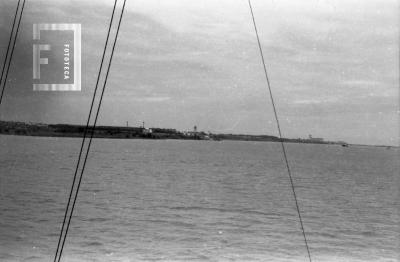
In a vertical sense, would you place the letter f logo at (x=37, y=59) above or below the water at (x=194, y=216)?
above

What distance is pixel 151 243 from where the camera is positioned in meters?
19.4

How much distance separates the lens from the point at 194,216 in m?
29.2

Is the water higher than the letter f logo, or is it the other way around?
the letter f logo

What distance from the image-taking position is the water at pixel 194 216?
18312 mm

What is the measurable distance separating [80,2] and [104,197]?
16.9 m

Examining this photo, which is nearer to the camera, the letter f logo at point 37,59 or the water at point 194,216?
the letter f logo at point 37,59

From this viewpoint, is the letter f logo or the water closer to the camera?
the letter f logo

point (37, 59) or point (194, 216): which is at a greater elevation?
point (37, 59)

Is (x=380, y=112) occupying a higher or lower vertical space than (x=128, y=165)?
higher

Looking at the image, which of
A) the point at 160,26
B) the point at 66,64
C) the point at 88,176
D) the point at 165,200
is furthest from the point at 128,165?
the point at 66,64

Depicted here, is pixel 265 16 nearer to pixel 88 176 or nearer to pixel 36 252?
pixel 88 176

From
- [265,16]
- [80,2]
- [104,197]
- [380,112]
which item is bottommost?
[104,197]

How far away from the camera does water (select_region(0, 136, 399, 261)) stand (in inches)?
721

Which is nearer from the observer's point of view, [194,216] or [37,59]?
[37,59]
